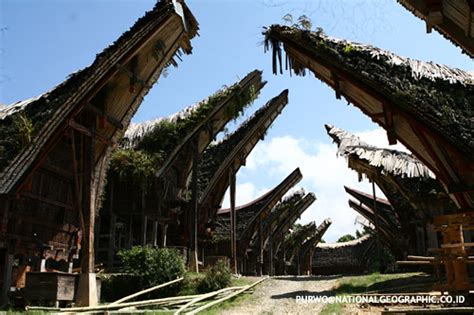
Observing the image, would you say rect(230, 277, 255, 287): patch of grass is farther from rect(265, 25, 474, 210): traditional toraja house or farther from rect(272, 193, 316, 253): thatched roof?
rect(272, 193, 316, 253): thatched roof

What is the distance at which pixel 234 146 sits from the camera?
19.9 m

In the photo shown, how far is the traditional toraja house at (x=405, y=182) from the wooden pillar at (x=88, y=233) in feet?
28.2

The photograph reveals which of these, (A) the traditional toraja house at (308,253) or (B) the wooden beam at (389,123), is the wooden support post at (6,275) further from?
(A) the traditional toraja house at (308,253)

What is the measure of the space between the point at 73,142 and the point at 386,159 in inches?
412

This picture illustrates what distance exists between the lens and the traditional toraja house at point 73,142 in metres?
11.1

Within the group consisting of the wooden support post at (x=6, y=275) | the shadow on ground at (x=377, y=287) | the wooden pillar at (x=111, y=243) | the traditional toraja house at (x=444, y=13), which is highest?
the traditional toraja house at (x=444, y=13)

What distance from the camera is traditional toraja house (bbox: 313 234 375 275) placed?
35562mm

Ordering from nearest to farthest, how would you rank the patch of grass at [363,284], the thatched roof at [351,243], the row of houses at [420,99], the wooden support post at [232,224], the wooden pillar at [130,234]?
1. the row of houses at [420,99]
2. the patch of grass at [363,284]
3. the wooden pillar at [130,234]
4. the wooden support post at [232,224]
5. the thatched roof at [351,243]

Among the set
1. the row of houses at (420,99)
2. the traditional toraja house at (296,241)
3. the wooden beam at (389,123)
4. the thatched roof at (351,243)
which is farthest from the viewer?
the thatched roof at (351,243)

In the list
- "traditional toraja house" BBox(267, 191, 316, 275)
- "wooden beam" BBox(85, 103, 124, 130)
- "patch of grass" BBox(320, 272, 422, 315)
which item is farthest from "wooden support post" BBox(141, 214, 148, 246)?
"traditional toraja house" BBox(267, 191, 316, 275)

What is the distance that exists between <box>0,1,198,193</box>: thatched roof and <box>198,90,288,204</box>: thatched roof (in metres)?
7.70

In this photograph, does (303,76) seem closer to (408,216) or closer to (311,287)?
(311,287)

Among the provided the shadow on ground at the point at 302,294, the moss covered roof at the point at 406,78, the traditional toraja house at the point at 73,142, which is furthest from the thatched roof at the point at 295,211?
the moss covered roof at the point at 406,78

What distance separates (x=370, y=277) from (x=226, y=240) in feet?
35.6
